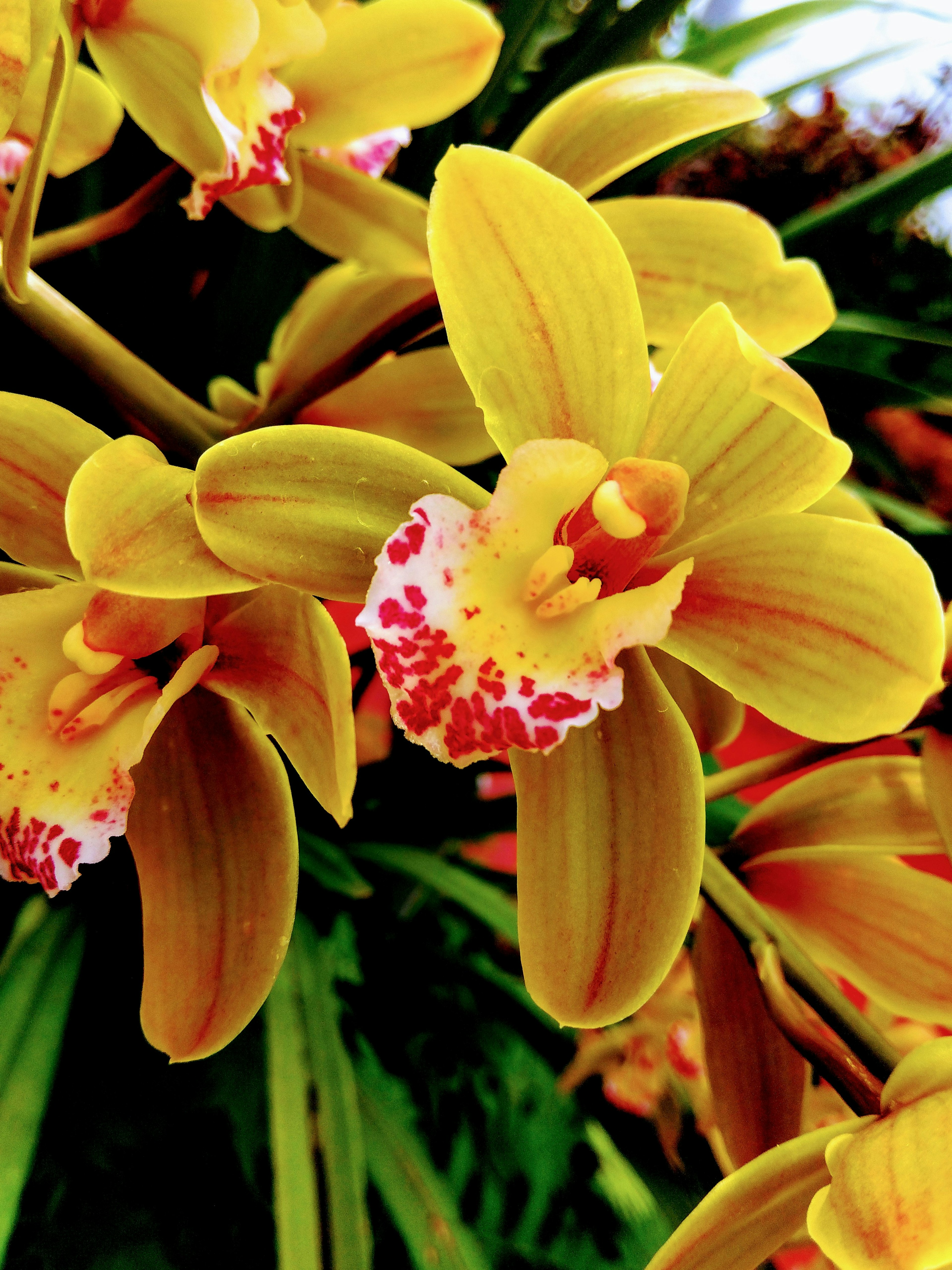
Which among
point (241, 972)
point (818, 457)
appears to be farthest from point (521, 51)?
point (241, 972)

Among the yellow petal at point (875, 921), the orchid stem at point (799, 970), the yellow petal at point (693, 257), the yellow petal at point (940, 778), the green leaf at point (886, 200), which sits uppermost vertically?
the yellow petal at point (693, 257)

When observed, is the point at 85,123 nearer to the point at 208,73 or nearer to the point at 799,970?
the point at 208,73

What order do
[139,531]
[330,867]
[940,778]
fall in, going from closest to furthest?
1. [139,531]
2. [940,778]
3. [330,867]

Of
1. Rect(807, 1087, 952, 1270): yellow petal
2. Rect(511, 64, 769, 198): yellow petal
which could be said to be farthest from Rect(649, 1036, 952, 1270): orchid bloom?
Rect(511, 64, 769, 198): yellow petal

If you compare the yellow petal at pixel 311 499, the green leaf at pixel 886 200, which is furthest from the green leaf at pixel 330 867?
the green leaf at pixel 886 200

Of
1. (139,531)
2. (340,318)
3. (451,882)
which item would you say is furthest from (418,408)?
(451,882)

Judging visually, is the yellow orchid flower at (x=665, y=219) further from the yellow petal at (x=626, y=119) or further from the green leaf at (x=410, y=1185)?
the green leaf at (x=410, y=1185)
